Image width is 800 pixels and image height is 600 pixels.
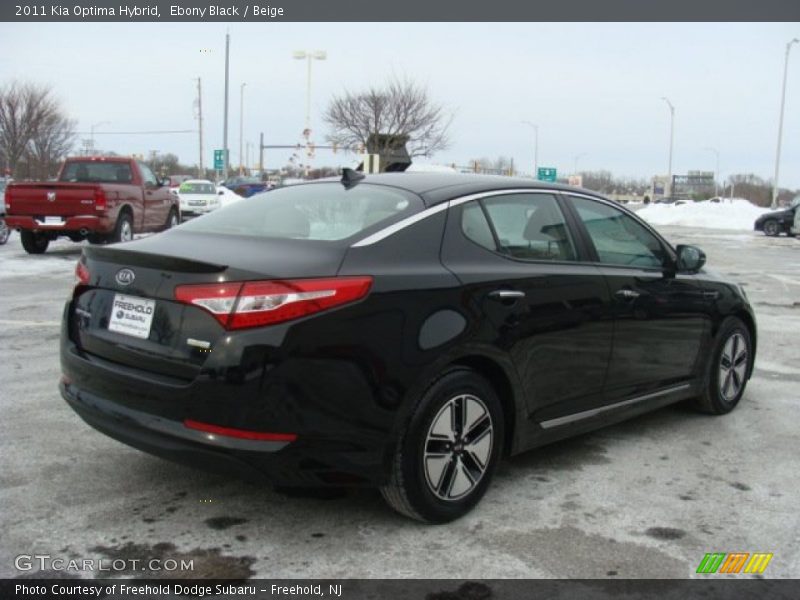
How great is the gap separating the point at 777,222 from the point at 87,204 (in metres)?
28.2

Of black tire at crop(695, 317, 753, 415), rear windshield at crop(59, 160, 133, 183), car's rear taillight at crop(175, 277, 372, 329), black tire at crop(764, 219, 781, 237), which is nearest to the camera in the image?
car's rear taillight at crop(175, 277, 372, 329)

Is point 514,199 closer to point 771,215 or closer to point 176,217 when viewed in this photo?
point 176,217

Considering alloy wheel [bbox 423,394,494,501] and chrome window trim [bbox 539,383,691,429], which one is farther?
chrome window trim [bbox 539,383,691,429]

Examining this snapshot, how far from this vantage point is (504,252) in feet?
12.3

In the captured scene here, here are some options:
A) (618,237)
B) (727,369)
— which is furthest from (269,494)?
(727,369)

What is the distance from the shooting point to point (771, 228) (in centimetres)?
3241

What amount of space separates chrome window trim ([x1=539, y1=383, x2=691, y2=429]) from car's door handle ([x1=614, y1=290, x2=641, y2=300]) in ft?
1.95

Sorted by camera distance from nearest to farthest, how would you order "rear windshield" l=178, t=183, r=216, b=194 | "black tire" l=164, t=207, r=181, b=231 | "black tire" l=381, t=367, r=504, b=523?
"black tire" l=381, t=367, r=504, b=523 < "black tire" l=164, t=207, r=181, b=231 < "rear windshield" l=178, t=183, r=216, b=194

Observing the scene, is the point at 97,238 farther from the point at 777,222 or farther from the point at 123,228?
the point at 777,222

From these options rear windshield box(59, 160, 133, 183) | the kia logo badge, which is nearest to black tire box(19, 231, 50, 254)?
rear windshield box(59, 160, 133, 183)

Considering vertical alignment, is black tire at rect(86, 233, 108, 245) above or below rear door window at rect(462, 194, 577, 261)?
below

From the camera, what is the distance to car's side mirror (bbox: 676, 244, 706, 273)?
16.1 feet

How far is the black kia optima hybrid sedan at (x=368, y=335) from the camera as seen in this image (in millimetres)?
2930

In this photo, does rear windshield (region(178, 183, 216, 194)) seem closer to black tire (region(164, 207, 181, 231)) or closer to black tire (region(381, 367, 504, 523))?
black tire (region(164, 207, 181, 231))
